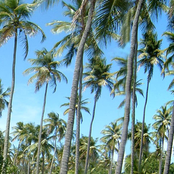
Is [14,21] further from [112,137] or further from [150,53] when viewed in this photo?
[112,137]

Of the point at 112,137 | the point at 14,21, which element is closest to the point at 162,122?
the point at 112,137

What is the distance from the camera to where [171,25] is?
63.0ft

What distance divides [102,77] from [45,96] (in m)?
6.59

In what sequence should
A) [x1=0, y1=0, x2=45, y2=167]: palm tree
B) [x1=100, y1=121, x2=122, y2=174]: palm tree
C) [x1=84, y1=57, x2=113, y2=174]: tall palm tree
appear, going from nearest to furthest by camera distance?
[x1=0, y1=0, x2=45, y2=167]: palm tree
[x1=84, y1=57, x2=113, y2=174]: tall palm tree
[x1=100, y1=121, x2=122, y2=174]: palm tree

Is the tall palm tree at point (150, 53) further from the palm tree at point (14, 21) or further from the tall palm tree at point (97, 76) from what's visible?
the palm tree at point (14, 21)

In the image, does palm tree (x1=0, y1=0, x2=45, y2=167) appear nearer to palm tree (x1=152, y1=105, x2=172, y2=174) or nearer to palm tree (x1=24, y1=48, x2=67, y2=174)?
palm tree (x1=24, y1=48, x2=67, y2=174)

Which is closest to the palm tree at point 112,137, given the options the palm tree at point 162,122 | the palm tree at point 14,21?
the palm tree at point 162,122

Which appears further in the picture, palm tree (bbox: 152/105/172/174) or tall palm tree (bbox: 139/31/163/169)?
palm tree (bbox: 152/105/172/174)

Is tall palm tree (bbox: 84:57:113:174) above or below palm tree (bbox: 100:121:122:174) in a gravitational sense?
above

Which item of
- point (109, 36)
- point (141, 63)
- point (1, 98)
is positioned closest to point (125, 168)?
point (141, 63)

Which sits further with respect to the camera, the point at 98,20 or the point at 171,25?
the point at 171,25

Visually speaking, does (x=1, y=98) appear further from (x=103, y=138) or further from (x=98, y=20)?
(x=98, y=20)

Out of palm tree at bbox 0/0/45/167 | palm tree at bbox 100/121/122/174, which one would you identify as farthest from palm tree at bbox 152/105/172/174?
palm tree at bbox 0/0/45/167

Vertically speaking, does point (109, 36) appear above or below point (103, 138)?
above
